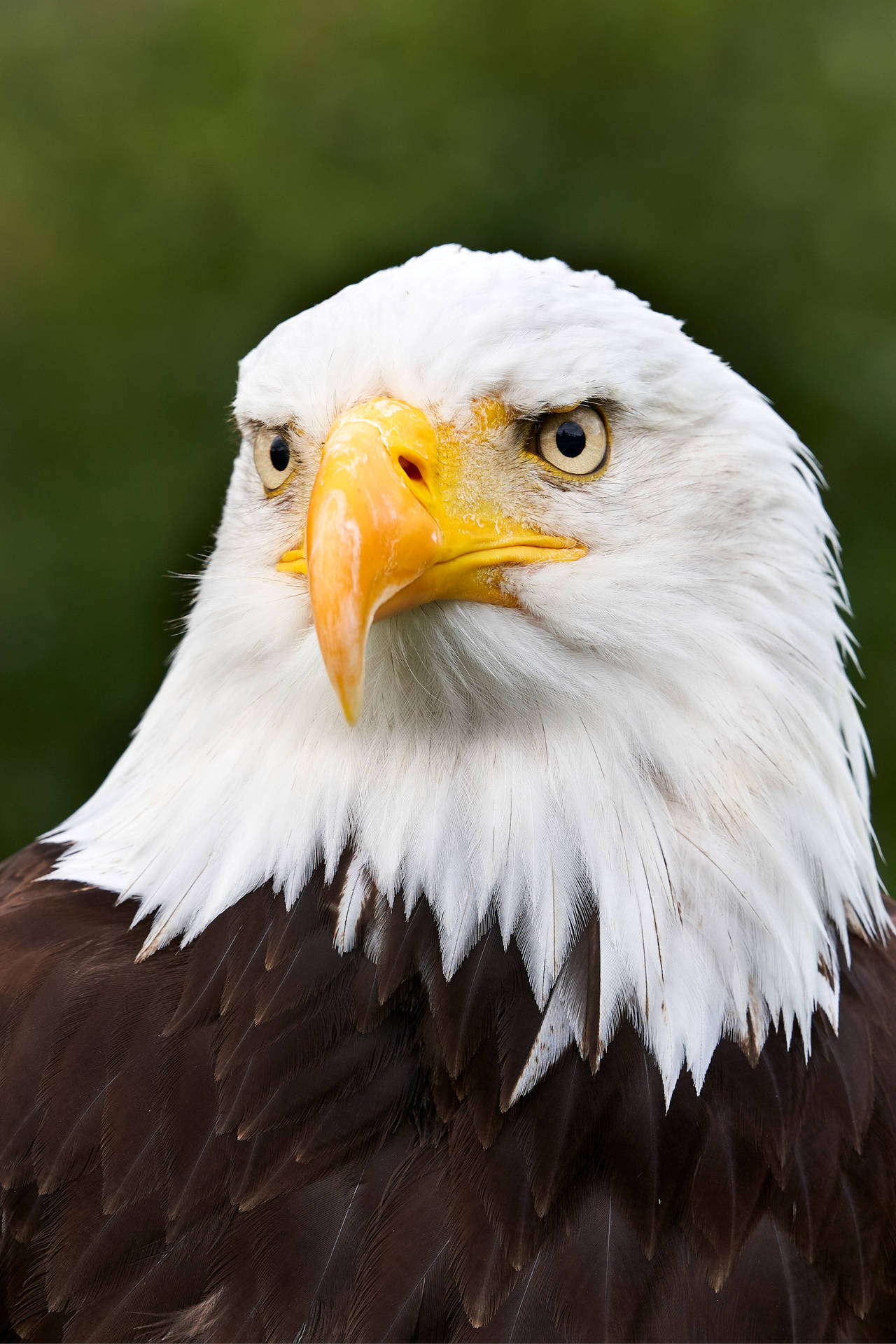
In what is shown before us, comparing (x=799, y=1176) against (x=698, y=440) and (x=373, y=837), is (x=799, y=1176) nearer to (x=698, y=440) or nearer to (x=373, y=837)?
(x=373, y=837)

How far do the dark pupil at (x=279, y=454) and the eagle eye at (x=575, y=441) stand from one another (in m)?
0.34

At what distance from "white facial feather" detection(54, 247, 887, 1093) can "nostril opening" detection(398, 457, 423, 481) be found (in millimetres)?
94

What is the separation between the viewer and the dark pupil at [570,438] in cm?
174

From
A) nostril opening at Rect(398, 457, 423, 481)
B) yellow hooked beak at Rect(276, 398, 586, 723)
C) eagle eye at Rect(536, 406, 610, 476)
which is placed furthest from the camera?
eagle eye at Rect(536, 406, 610, 476)

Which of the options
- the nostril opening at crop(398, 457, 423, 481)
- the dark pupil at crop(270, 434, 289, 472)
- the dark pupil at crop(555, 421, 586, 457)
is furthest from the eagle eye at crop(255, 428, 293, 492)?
the dark pupil at crop(555, 421, 586, 457)

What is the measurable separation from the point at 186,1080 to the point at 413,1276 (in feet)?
1.18

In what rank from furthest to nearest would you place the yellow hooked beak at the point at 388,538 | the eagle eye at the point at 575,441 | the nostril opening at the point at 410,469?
the eagle eye at the point at 575,441 < the nostril opening at the point at 410,469 < the yellow hooked beak at the point at 388,538

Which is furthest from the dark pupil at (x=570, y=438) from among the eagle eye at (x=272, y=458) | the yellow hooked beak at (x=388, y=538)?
the eagle eye at (x=272, y=458)

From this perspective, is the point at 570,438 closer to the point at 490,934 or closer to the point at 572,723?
the point at 572,723

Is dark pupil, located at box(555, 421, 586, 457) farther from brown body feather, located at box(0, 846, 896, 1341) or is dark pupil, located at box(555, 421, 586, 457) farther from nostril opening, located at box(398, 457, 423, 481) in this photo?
brown body feather, located at box(0, 846, 896, 1341)

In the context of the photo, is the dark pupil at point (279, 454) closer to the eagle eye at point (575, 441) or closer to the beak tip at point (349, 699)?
the eagle eye at point (575, 441)

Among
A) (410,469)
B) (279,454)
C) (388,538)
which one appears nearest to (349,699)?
(388,538)

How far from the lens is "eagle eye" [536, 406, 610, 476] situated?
5.68 feet

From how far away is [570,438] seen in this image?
174 cm
